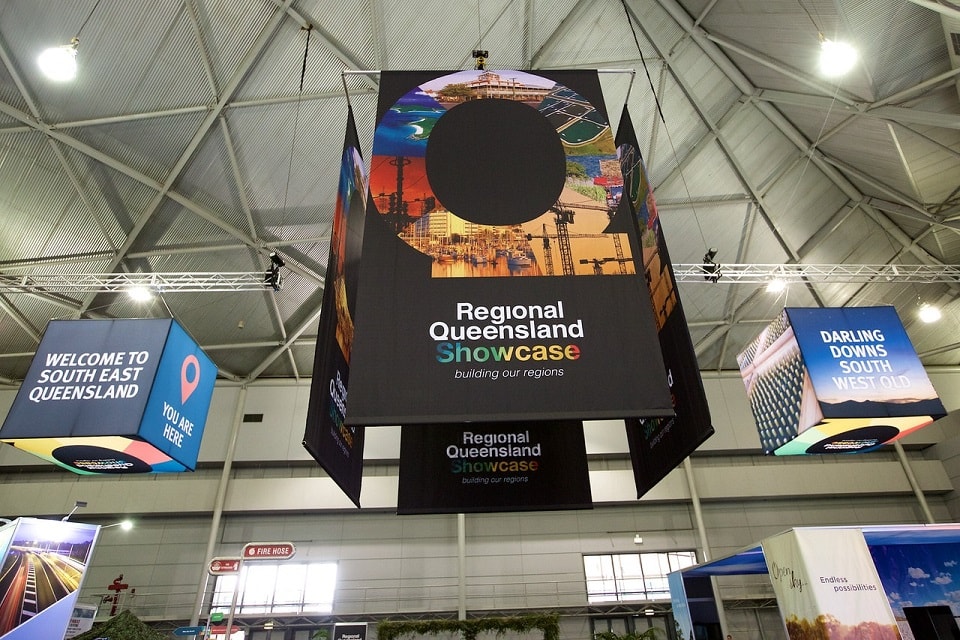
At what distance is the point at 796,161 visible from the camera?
1339cm

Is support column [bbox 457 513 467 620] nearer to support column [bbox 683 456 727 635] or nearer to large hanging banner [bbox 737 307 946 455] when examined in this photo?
support column [bbox 683 456 727 635]

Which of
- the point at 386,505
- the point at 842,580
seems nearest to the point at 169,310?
the point at 386,505

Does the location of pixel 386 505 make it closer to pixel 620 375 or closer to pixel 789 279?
pixel 789 279

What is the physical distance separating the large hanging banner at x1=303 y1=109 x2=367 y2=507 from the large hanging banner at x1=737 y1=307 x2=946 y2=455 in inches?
260

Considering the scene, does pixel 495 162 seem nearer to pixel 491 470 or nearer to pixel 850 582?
pixel 491 470

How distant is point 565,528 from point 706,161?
1116 cm

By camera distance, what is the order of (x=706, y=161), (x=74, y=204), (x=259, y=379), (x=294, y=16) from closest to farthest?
(x=294, y=16)
(x=74, y=204)
(x=706, y=161)
(x=259, y=379)

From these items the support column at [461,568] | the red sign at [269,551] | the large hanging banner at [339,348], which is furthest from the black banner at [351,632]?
the large hanging banner at [339,348]

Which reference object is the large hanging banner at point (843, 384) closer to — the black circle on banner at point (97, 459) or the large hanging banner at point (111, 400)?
the large hanging banner at point (111, 400)

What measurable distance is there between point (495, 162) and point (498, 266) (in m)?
0.96

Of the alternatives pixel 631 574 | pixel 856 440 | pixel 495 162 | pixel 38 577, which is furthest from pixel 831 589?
pixel 631 574

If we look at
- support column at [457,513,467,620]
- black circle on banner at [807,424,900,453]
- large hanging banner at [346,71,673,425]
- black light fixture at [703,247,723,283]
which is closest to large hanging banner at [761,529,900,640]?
black circle on banner at [807,424,900,453]

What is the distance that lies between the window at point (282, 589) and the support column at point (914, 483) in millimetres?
17851

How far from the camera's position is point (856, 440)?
350 inches
